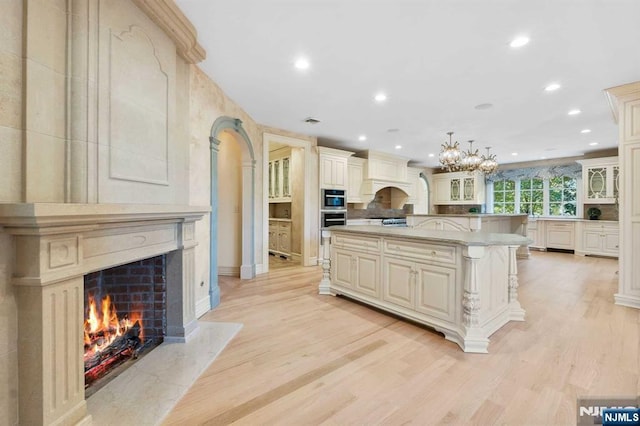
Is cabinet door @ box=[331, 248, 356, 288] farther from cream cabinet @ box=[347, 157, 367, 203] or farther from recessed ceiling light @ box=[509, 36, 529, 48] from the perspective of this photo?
cream cabinet @ box=[347, 157, 367, 203]

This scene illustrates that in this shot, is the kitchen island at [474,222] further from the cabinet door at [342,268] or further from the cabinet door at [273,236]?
the cabinet door at [273,236]

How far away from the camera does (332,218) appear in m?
6.06

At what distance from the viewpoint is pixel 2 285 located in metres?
1.20

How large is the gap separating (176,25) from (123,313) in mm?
2311

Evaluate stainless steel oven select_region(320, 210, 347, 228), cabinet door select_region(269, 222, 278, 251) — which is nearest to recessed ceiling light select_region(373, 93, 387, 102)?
stainless steel oven select_region(320, 210, 347, 228)

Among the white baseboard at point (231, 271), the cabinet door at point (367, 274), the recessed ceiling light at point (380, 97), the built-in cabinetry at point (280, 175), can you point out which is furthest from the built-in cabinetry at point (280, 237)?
the recessed ceiling light at point (380, 97)

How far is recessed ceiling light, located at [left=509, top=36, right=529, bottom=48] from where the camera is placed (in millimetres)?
2328

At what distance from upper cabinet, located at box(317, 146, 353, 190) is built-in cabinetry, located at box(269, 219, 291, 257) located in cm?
125

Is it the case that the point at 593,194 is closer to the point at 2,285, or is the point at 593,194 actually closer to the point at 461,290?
the point at 461,290

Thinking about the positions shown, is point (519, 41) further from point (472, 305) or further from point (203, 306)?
point (203, 306)

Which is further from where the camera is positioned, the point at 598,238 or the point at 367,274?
the point at 598,238

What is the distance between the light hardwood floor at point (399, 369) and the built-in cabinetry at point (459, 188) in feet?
18.9

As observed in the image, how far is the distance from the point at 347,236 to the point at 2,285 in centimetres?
299

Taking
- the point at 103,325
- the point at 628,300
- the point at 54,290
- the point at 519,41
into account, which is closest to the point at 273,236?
the point at 103,325
